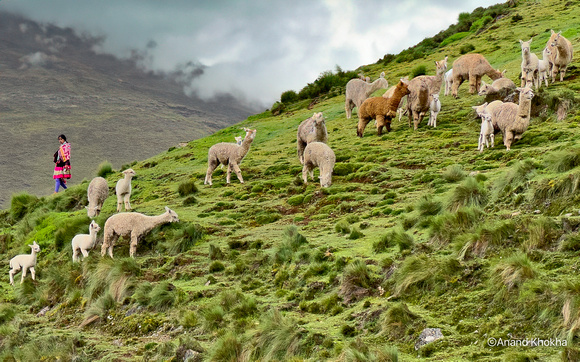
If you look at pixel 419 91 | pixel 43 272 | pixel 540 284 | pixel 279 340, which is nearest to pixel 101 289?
pixel 43 272

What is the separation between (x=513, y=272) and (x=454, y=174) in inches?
289

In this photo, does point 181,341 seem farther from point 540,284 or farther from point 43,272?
point 43,272

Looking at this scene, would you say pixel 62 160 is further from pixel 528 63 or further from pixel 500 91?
pixel 528 63

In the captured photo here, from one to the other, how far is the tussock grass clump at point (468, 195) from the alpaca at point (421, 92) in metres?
10.8

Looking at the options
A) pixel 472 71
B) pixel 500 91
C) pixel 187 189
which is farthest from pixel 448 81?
pixel 187 189

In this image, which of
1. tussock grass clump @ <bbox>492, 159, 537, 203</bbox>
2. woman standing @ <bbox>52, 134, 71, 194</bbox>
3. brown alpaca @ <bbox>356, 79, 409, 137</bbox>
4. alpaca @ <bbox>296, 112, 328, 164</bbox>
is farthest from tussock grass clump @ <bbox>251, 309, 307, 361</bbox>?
woman standing @ <bbox>52, 134, 71, 194</bbox>

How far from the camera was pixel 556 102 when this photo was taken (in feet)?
60.7

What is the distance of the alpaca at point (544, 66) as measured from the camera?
70.4 feet

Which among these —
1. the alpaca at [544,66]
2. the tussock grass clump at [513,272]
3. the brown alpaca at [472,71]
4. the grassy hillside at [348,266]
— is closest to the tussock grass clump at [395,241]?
the grassy hillside at [348,266]

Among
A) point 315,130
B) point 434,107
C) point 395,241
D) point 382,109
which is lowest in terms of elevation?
point 395,241

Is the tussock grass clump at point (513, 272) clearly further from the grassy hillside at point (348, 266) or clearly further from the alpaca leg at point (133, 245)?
the alpaca leg at point (133, 245)

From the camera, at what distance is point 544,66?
70.5 ft

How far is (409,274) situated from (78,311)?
7.75 meters

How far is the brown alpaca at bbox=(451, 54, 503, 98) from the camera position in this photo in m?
24.8
